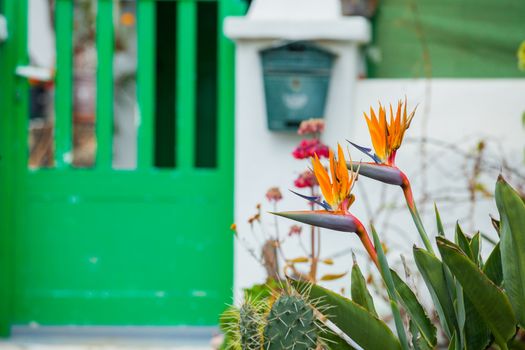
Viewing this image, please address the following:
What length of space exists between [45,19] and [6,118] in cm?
61

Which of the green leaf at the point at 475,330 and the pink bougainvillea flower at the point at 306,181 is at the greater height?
the pink bougainvillea flower at the point at 306,181

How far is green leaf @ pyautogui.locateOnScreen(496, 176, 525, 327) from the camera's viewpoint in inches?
91.0

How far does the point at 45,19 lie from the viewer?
516 centimetres

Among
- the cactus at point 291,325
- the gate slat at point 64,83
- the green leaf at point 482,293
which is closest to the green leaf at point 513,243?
the green leaf at point 482,293

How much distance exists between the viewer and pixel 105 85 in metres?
5.12

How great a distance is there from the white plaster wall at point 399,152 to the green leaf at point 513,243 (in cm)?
238

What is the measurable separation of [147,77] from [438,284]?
2.99 m

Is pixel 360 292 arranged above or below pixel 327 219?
below

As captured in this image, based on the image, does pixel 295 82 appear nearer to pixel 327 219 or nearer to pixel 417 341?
pixel 417 341

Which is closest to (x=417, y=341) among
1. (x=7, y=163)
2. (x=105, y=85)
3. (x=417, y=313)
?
(x=417, y=313)

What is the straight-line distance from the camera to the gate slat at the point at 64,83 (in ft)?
16.8

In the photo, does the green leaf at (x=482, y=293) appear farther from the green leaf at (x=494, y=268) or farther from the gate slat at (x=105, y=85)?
the gate slat at (x=105, y=85)

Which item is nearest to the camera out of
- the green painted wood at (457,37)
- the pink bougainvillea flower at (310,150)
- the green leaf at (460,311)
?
the green leaf at (460,311)

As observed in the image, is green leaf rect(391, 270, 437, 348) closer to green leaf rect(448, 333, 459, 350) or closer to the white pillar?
green leaf rect(448, 333, 459, 350)
